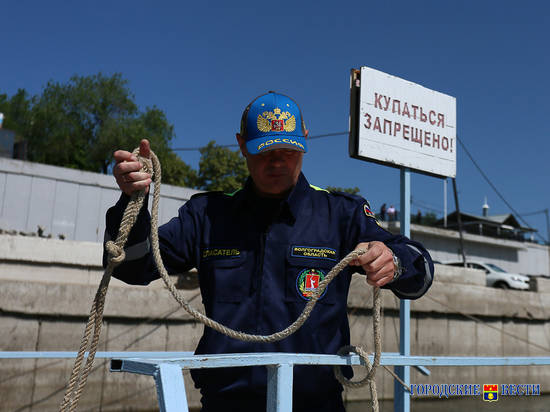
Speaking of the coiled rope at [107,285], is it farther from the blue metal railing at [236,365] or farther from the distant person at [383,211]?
the distant person at [383,211]

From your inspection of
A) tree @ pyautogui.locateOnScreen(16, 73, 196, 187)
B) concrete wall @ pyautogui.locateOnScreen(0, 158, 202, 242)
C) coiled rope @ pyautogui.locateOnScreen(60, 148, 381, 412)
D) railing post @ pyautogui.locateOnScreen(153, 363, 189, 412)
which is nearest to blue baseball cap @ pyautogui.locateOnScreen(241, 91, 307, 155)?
coiled rope @ pyautogui.locateOnScreen(60, 148, 381, 412)

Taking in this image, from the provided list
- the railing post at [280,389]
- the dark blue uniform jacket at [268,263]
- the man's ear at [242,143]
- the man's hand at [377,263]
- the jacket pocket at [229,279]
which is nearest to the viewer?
the railing post at [280,389]

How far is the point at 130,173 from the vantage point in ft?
5.58

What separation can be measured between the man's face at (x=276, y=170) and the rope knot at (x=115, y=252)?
26.0 inches

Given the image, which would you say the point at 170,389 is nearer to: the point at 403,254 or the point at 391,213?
the point at 403,254

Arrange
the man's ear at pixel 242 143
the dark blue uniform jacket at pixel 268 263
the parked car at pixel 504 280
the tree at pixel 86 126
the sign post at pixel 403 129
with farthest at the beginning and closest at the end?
1. the tree at pixel 86 126
2. the parked car at pixel 504 280
3. the sign post at pixel 403 129
4. the man's ear at pixel 242 143
5. the dark blue uniform jacket at pixel 268 263

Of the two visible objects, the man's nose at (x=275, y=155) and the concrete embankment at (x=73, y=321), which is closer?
the man's nose at (x=275, y=155)

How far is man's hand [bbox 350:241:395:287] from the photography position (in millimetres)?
1766

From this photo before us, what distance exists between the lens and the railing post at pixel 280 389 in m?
1.64

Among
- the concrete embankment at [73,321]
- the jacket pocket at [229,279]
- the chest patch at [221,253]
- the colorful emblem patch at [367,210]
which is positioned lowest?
the concrete embankment at [73,321]

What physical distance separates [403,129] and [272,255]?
13.3 feet

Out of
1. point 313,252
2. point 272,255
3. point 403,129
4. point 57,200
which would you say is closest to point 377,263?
point 313,252

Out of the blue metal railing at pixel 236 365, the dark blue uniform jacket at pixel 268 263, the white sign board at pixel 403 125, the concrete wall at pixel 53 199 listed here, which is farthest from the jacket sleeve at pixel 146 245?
the concrete wall at pixel 53 199

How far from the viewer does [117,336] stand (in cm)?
696
